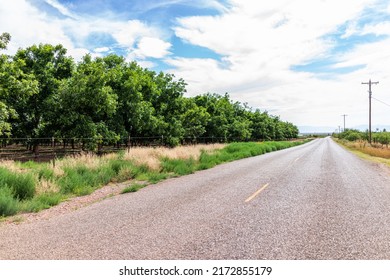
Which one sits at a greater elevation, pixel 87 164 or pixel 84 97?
pixel 84 97

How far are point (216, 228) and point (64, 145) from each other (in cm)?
1721

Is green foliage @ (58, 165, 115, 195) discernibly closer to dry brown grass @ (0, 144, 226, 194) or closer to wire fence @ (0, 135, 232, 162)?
dry brown grass @ (0, 144, 226, 194)

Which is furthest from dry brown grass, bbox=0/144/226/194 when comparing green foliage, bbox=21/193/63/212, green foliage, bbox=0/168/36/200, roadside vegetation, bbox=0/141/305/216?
green foliage, bbox=21/193/63/212

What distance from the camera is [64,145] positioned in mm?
19766

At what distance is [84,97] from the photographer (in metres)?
18.6

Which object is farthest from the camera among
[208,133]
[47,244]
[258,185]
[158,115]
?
[208,133]

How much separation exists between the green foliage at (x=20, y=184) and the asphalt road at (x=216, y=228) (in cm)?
220

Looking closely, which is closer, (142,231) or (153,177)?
(142,231)

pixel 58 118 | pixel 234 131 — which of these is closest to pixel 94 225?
pixel 58 118

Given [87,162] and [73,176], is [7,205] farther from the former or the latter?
[87,162]

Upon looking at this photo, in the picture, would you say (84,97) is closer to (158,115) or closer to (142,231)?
(158,115)

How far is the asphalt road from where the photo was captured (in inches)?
170

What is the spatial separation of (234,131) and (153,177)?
34545 millimetres

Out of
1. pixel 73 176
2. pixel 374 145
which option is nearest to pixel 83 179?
pixel 73 176
